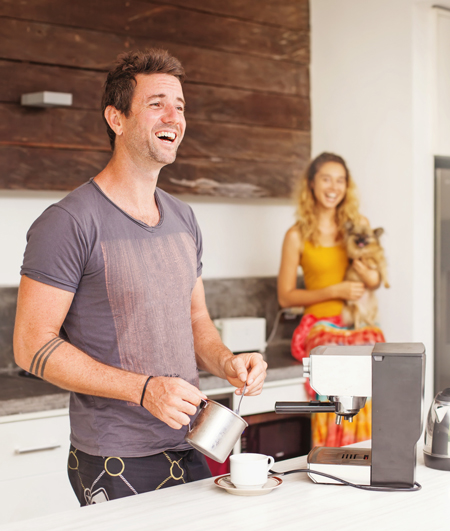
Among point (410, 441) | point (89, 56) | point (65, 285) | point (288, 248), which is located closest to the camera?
point (410, 441)

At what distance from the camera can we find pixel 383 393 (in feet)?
4.34

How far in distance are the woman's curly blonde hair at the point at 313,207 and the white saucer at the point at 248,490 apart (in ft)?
5.85

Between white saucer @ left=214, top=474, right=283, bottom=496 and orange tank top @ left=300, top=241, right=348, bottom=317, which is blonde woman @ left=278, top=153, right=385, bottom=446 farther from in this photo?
white saucer @ left=214, top=474, right=283, bottom=496

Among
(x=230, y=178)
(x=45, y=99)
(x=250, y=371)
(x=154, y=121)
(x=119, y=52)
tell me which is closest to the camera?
(x=250, y=371)

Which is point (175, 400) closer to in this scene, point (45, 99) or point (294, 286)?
point (45, 99)

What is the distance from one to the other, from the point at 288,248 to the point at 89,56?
116 centimetres

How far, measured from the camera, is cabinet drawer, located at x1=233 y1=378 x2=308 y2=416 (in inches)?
104

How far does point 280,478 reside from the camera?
1.40 m

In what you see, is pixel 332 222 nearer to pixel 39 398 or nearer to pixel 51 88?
pixel 51 88

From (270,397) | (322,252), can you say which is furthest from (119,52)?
(270,397)

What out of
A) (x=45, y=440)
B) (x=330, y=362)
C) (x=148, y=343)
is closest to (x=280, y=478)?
(x=330, y=362)

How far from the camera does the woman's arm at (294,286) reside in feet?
9.78

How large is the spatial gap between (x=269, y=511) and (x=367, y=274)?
73.7 inches

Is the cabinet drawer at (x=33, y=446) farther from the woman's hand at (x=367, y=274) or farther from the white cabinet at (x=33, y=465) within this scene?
the woman's hand at (x=367, y=274)
